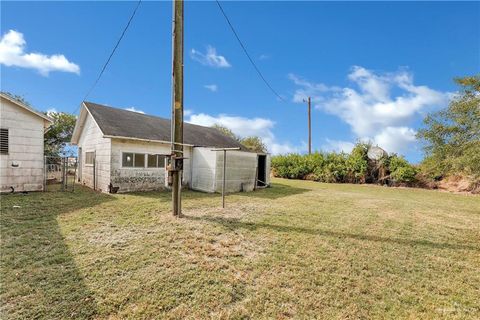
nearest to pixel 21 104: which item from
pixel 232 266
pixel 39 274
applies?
pixel 39 274

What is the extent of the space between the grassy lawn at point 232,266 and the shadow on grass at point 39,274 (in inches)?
0.5

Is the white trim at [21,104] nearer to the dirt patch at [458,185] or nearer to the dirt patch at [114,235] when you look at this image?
the dirt patch at [114,235]

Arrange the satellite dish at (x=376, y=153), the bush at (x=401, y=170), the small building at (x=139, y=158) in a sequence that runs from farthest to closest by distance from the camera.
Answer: the satellite dish at (x=376, y=153) < the bush at (x=401, y=170) < the small building at (x=139, y=158)

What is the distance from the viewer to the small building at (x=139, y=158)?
10.5 m

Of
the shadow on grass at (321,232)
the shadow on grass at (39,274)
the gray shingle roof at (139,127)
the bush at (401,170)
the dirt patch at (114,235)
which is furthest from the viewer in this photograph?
the bush at (401,170)

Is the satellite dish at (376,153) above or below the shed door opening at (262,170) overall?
above

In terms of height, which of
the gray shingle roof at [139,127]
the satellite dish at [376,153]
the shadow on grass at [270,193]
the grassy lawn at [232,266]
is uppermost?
the gray shingle roof at [139,127]

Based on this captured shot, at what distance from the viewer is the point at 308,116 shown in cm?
2531

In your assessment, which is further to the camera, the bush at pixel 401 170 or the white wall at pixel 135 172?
the bush at pixel 401 170

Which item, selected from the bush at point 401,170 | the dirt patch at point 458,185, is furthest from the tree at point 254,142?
the dirt patch at point 458,185

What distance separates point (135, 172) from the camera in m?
11.0

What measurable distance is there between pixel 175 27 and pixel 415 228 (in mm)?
7506

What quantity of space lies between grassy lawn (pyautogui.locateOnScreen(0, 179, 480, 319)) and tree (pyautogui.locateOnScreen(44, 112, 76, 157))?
19.3m

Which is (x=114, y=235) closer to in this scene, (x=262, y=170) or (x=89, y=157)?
(x=89, y=157)
